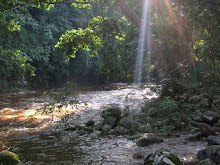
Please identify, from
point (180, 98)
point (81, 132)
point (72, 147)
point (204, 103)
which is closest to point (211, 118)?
point (204, 103)

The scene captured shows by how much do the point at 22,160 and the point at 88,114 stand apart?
16.0ft

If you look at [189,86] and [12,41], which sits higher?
[12,41]

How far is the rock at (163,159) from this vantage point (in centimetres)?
374

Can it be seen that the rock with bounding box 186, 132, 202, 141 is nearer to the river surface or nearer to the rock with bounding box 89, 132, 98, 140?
the river surface

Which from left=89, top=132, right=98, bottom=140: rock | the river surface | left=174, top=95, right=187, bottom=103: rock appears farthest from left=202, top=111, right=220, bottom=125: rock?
left=89, top=132, right=98, bottom=140: rock

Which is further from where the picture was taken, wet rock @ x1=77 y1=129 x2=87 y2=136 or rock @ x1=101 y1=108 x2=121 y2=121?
rock @ x1=101 y1=108 x2=121 y2=121

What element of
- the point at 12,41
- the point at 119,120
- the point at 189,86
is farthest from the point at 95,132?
the point at 12,41

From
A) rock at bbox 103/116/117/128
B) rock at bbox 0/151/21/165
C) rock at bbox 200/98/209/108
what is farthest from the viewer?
rock at bbox 200/98/209/108

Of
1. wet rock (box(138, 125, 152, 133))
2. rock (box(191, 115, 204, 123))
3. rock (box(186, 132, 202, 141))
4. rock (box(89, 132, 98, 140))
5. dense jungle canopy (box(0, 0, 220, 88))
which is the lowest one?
rock (box(89, 132, 98, 140))

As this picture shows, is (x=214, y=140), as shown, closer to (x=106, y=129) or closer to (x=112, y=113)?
(x=106, y=129)

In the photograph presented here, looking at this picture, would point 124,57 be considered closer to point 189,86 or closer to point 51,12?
point 189,86

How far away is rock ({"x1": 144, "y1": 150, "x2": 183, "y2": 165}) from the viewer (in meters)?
3.74

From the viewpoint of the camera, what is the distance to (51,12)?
25.1m

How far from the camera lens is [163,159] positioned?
3.77m
